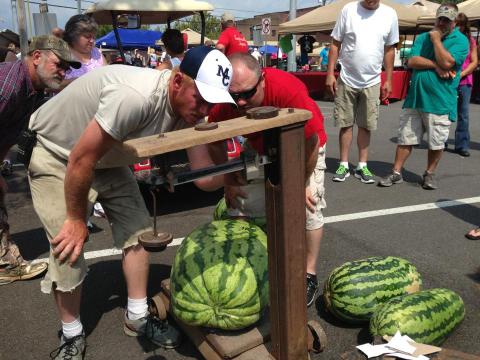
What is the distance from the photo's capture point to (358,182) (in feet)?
20.5

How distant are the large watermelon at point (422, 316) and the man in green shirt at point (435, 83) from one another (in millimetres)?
3250

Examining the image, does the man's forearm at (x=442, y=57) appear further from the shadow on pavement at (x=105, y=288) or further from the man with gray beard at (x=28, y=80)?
the man with gray beard at (x=28, y=80)

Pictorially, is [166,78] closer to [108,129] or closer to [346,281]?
[108,129]

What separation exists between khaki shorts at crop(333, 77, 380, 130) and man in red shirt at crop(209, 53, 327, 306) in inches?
120

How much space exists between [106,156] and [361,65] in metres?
4.19

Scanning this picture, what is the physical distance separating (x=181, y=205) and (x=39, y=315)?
2.41 meters

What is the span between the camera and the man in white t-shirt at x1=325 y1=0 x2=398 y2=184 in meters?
6.00

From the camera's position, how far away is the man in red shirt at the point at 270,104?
2588 millimetres

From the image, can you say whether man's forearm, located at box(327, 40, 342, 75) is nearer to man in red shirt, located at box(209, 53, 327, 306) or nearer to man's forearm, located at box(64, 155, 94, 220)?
man in red shirt, located at box(209, 53, 327, 306)

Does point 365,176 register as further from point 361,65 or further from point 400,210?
point 361,65

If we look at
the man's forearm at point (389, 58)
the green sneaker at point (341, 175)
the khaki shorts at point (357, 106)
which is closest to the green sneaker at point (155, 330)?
the green sneaker at point (341, 175)

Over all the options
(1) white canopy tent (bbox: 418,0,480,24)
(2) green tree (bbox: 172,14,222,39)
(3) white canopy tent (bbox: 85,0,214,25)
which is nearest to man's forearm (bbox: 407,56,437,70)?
(3) white canopy tent (bbox: 85,0,214,25)

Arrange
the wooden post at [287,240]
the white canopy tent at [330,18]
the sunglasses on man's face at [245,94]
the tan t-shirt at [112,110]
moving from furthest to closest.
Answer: the white canopy tent at [330,18]
the sunglasses on man's face at [245,94]
the tan t-shirt at [112,110]
the wooden post at [287,240]

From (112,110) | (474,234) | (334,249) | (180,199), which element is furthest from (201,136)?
(180,199)
